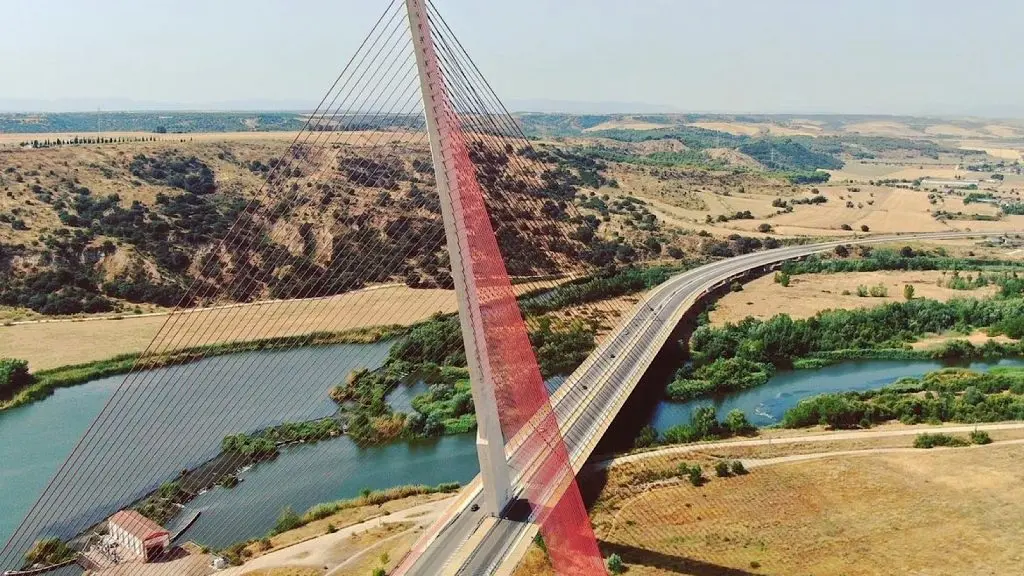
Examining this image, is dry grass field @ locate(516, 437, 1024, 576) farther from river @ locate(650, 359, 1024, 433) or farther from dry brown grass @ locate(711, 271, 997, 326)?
dry brown grass @ locate(711, 271, 997, 326)

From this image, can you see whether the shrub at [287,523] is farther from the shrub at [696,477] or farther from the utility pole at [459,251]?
the shrub at [696,477]

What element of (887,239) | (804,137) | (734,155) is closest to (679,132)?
(804,137)

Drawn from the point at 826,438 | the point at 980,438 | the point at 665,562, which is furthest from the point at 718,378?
the point at 665,562

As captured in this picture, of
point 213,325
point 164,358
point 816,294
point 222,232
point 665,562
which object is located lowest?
point 665,562

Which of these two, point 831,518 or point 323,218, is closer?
point 831,518

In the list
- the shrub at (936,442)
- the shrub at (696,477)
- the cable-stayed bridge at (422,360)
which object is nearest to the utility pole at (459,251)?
the cable-stayed bridge at (422,360)

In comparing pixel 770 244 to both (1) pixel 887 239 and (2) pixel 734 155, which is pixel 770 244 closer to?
(1) pixel 887 239

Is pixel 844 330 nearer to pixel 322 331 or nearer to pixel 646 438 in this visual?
pixel 646 438
